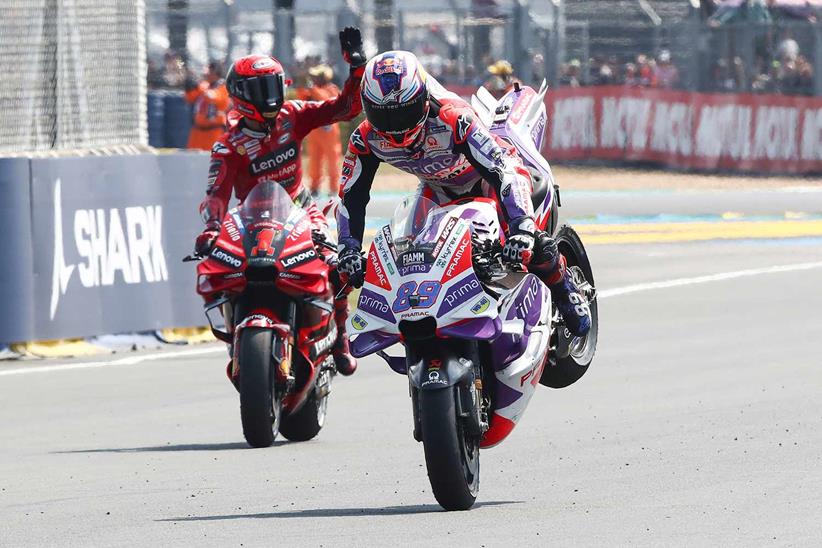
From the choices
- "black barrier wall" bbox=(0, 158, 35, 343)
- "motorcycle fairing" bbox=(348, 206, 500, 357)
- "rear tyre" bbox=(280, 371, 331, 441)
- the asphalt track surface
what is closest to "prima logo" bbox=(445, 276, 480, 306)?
"motorcycle fairing" bbox=(348, 206, 500, 357)

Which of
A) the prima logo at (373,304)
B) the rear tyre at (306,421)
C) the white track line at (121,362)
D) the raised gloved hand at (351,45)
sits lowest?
the white track line at (121,362)

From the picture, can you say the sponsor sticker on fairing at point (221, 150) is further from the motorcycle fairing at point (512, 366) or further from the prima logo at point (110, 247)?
the prima logo at point (110, 247)

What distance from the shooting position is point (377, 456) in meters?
9.10

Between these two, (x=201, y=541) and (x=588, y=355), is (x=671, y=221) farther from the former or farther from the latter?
(x=201, y=541)

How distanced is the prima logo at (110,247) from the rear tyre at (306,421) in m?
4.04

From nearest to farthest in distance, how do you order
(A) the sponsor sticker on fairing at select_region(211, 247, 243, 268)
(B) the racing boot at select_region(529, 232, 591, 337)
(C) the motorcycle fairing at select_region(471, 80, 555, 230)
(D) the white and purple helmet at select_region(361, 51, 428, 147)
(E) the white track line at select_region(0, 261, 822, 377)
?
(D) the white and purple helmet at select_region(361, 51, 428, 147), (B) the racing boot at select_region(529, 232, 591, 337), (C) the motorcycle fairing at select_region(471, 80, 555, 230), (A) the sponsor sticker on fairing at select_region(211, 247, 243, 268), (E) the white track line at select_region(0, 261, 822, 377)

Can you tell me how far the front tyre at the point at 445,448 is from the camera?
7059 mm

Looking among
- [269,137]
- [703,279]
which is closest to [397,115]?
[269,137]

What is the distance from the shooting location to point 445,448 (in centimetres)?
705

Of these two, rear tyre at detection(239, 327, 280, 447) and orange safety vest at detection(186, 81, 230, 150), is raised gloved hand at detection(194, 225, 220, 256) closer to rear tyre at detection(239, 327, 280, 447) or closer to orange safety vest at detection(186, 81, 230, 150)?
rear tyre at detection(239, 327, 280, 447)

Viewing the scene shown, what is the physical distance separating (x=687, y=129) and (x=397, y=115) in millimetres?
24157

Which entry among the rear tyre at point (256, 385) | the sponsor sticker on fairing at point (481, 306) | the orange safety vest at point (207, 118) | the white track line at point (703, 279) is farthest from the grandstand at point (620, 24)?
the sponsor sticker on fairing at point (481, 306)

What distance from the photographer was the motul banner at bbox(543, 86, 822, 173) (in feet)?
96.9

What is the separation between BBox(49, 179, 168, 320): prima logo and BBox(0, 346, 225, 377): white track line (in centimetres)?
51
